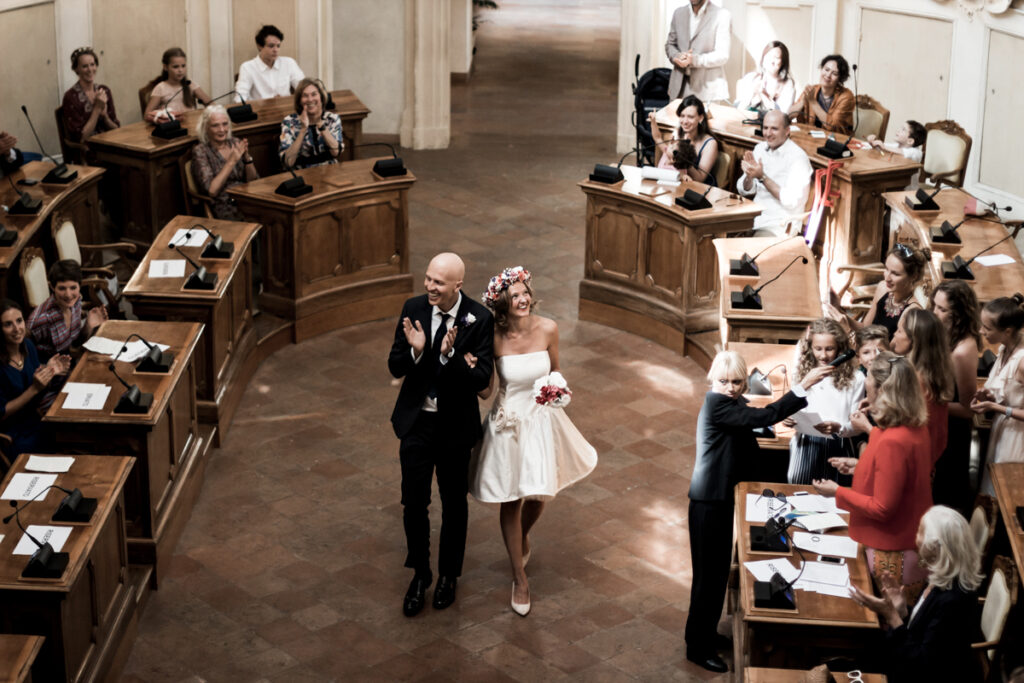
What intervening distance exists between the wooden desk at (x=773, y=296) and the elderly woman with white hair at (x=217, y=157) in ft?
11.4

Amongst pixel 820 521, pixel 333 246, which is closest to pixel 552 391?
pixel 820 521

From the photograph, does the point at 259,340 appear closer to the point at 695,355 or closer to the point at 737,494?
the point at 695,355

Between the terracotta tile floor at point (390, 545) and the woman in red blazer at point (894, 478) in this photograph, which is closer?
the woman in red blazer at point (894, 478)

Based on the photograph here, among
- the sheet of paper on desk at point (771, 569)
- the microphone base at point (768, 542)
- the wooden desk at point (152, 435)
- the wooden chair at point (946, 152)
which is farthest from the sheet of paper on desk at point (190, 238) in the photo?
the wooden chair at point (946, 152)

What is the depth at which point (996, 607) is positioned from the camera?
5.03 metres

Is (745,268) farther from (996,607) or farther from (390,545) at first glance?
(996,607)

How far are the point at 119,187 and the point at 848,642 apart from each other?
6.93 m

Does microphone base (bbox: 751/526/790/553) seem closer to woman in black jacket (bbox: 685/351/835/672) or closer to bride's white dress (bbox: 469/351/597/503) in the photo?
woman in black jacket (bbox: 685/351/835/672)

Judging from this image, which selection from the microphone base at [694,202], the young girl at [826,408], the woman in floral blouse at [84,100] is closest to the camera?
the young girl at [826,408]

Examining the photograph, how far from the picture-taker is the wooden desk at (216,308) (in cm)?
756

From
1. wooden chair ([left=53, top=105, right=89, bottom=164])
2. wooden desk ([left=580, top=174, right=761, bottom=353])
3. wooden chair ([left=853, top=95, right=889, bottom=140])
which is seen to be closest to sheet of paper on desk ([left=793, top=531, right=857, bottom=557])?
wooden desk ([left=580, top=174, right=761, bottom=353])

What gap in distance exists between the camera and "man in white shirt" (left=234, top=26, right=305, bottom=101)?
1108 centimetres

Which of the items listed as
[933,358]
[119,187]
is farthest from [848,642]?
[119,187]

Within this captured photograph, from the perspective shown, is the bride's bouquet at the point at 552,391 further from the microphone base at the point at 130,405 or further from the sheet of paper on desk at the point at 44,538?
the sheet of paper on desk at the point at 44,538
